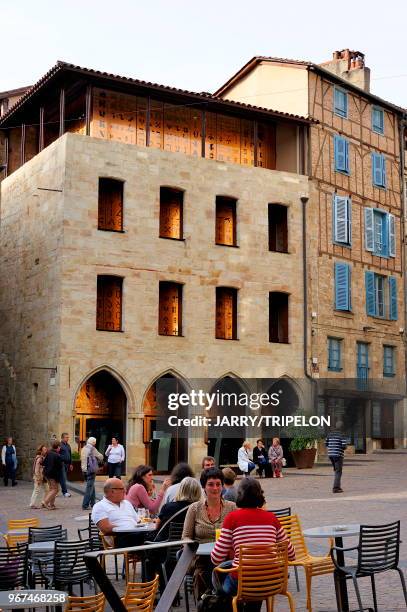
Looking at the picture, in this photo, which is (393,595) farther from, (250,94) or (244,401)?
(250,94)

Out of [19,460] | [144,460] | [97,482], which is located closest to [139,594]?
[97,482]

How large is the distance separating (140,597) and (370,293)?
89.8 ft

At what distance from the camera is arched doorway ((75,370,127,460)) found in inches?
1071

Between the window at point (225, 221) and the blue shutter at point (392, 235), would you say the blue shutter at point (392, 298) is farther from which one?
the window at point (225, 221)

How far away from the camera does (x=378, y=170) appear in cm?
3391

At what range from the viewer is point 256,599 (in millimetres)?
6938

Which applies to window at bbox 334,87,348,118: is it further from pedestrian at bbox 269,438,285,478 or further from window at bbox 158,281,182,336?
pedestrian at bbox 269,438,285,478

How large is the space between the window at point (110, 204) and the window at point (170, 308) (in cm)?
233

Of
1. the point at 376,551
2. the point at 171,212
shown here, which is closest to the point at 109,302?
the point at 171,212

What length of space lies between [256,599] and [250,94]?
28817 mm

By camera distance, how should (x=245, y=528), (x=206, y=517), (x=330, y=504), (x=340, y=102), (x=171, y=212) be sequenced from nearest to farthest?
(x=245, y=528), (x=206, y=517), (x=330, y=504), (x=171, y=212), (x=340, y=102)

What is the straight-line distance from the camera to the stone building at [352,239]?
103 ft

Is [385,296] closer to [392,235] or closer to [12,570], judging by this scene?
[392,235]

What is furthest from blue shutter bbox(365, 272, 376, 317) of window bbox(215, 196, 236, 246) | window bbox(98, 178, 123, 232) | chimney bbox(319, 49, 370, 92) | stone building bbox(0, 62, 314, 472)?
window bbox(98, 178, 123, 232)
